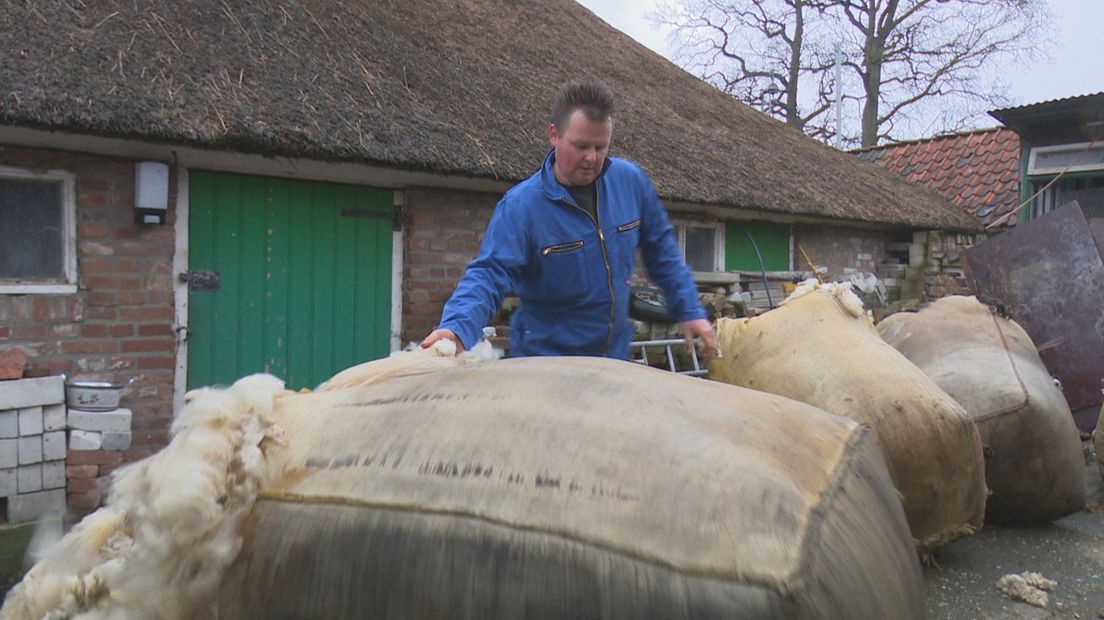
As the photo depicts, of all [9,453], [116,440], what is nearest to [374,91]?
[116,440]

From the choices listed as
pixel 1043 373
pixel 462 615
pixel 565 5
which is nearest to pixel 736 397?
pixel 462 615

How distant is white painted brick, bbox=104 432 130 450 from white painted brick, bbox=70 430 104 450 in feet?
0.08

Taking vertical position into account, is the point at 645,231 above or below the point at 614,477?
above

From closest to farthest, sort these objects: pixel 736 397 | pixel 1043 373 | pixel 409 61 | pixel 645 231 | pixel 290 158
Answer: pixel 736 397, pixel 645 231, pixel 1043 373, pixel 290 158, pixel 409 61

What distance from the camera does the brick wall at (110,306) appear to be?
166 inches

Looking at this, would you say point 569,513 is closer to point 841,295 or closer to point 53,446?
point 841,295

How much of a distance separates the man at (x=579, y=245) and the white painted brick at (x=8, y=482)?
286 centimetres

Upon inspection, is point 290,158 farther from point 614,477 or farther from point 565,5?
point 565,5

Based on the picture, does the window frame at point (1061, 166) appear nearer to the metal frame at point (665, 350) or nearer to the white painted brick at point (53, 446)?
the metal frame at point (665, 350)

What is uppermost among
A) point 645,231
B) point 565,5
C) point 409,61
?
point 565,5

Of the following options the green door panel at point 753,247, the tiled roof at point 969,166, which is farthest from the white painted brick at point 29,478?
the tiled roof at point 969,166

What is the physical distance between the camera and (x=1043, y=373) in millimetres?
4008

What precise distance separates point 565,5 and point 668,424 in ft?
35.6

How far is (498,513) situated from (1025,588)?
2.99 metres
